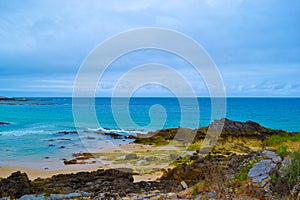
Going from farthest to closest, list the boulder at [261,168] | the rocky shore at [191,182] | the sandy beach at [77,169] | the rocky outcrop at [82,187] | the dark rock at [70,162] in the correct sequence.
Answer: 1. the dark rock at [70,162]
2. the sandy beach at [77,169]
3. the rocky outcrop at [82,187]
4. the boulder at [261,168]
5. the rocky shore at [191,182]

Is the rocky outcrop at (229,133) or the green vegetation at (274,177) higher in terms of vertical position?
the green vegetation at (274,177)

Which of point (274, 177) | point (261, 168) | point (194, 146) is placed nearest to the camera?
point (274, 177)

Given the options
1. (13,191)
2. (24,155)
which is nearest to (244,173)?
(13,191)

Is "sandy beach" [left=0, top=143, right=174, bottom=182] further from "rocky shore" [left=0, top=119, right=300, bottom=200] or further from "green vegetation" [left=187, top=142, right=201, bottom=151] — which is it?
"green vegetation" [left=187, top=142, right=201, bottom=151]

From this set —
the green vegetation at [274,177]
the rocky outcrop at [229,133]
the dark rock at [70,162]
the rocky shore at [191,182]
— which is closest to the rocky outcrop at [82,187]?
the rocky shore at [191,182]

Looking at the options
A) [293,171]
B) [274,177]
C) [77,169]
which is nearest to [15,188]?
[77,169]

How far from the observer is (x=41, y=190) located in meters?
8.98

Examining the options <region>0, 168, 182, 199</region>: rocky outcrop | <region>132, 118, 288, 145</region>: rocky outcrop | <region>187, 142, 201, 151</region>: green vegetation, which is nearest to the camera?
<region>0, 168, 182, 199</region>: rocky outcrop

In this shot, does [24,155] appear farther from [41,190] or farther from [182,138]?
[182,138]

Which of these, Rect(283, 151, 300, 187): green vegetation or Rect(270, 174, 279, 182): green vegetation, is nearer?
Rect(283, 151, 300, 187): green vegetation

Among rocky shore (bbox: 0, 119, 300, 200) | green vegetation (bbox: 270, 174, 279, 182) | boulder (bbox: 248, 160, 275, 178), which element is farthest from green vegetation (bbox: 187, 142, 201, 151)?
green vegetation (bbox: 270, 174, 279, 182)

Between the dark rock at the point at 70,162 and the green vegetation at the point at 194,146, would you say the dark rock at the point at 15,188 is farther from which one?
the green vegetation at the point at 194,146

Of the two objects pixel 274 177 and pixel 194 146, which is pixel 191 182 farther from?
pixel 194 146

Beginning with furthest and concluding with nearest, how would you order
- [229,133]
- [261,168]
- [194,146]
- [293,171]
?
[229,133], [194,146], [261,168], [293,171]
